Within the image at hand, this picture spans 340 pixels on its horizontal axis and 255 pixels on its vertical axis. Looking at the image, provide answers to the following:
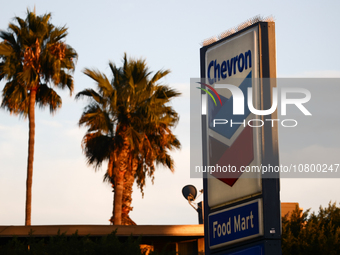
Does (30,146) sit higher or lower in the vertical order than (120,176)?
higher

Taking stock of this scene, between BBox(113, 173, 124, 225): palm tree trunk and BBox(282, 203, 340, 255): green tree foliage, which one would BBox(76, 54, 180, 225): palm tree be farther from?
BBox(282, 203, 340, 255): green tree foliage

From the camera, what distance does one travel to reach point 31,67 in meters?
27.8

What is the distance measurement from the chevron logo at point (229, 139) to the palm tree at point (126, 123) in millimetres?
15231

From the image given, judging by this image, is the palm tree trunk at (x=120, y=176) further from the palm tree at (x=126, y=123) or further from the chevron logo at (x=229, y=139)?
the chevron logo at (x=229, y=139)

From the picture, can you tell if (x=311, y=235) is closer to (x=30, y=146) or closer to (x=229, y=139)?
(x=229, y=139)

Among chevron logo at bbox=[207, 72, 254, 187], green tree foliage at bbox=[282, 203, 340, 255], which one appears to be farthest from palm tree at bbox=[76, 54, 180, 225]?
chevron logo at bbox=[207, 72, 254, 187]

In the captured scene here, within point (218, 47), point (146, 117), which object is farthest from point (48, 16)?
point (218, 47)

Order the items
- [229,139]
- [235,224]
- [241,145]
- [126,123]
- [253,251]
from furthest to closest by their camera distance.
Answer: [126,123] < [229,139] < [241,145] < [235,224] < [253,251]

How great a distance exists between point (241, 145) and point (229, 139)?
0.36 metres

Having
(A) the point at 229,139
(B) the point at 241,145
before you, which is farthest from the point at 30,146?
(B) the point at 241,145

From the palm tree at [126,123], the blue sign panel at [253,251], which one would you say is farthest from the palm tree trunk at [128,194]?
the blue sign panel at [253,251]

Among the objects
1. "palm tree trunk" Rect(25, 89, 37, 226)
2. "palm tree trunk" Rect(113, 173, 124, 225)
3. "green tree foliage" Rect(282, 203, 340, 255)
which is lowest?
"green tree foliage" Rect(282, 203, 340, 255)

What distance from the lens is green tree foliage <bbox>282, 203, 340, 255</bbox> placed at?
18.4 metres

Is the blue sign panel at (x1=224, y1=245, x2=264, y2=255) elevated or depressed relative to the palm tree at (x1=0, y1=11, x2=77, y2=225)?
depressed
